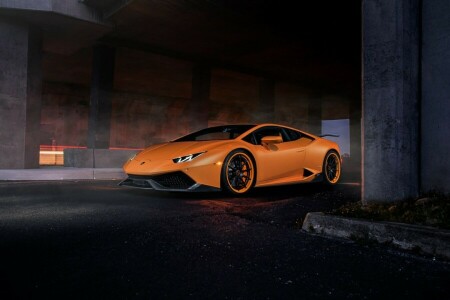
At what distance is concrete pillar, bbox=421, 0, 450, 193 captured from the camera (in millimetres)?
3832

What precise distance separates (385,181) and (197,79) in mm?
15779

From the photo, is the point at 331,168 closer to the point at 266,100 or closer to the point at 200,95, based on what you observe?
the point at 200,95

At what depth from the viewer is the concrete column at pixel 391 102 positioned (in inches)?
150

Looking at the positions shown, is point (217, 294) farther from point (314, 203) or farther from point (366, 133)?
point (314, 203)

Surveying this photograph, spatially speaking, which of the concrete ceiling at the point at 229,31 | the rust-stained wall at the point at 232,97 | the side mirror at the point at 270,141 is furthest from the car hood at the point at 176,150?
the rust-stained wall at the point at 232,97

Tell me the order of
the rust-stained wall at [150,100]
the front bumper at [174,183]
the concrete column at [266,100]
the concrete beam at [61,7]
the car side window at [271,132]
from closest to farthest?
the front bumper at [174,183] → the car side window at [271,132] → the concrete beam at [61,7] → the rust-stained wall at [150,100] → the concrete column at [266,100]

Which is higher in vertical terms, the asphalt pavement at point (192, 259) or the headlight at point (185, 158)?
the headlight at point (185, 158)

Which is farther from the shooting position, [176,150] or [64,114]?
[64,114]

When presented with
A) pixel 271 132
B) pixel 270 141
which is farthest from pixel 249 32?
pixel 270 141

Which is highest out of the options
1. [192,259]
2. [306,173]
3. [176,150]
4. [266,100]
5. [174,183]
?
[266,100]

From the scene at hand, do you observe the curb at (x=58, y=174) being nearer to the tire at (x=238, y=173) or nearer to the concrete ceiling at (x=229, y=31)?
the concrete ceiling at (x=229, y=31)

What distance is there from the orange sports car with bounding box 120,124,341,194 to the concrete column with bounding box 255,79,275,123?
15016 millimetres

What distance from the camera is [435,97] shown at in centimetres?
392

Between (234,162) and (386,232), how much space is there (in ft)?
10.1
